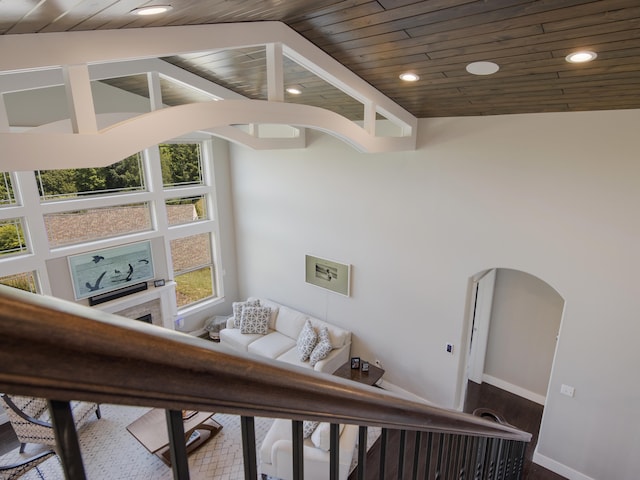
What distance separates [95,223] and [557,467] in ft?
24.1

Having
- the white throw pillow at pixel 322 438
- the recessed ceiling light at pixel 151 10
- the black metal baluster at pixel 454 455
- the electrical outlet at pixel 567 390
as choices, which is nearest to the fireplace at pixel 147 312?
the white throw pillow at pixel 322 438

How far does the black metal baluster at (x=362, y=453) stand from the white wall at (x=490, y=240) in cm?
408

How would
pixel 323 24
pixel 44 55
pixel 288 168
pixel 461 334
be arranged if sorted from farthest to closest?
pixel 288 168, pixel 461 334, pixel 323 24, pixel 44 55

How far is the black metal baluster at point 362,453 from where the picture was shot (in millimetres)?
919

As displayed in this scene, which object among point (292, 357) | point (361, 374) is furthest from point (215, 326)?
point (361, 374)

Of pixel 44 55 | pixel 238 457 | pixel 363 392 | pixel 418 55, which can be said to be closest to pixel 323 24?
pixel 418 55

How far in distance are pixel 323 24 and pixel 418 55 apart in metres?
0.85

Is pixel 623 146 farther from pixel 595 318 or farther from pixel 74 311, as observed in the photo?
pixel 74 311

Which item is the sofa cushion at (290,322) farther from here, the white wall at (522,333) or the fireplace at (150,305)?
the white wall at (522,333)

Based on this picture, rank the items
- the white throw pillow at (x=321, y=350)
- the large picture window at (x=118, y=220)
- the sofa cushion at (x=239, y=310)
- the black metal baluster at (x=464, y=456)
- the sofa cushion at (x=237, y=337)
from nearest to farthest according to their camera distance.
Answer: the black metal baluster at (x=464, y=456), the large picture window at (x=118, y=220), the white throw pillow at (x=321, y=350), the sofa cushion at (x=237, y=337), the sofa cushion at (x=239, y=310)

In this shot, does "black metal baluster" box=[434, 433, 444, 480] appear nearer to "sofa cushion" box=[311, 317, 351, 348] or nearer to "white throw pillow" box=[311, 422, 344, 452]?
"white throw pillow" box=[311, 422, 344, 452]

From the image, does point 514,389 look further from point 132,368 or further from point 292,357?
point 132,368

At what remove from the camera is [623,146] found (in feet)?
12.0

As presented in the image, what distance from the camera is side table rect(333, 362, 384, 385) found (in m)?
5.52
